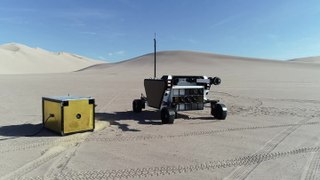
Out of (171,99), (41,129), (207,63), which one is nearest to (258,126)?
(171,99)

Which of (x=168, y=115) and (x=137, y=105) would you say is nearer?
(x=168, y=115)

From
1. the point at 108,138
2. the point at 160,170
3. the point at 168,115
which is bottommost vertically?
the point at 160,170

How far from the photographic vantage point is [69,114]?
312 inches

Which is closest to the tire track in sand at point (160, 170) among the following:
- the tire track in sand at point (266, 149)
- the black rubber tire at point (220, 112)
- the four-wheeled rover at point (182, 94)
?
the tire track in sand at point (266, 149)

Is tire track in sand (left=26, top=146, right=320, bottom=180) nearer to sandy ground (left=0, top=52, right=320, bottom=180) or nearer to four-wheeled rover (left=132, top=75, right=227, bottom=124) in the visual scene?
sandy ground (left=0, top=52, right=320, bottom=180)

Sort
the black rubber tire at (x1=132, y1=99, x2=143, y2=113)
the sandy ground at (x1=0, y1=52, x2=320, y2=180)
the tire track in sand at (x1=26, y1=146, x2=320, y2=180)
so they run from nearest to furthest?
the tire track in sand at (x1=26, y1=146, x2=320, y2=180)
the sandy ground at (x1=0, y1=52, x2=320, y2=180)
the black rubber tire at (x1=132, y1=99, x2=143, y2=113)

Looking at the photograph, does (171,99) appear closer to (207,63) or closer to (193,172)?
(193,172)

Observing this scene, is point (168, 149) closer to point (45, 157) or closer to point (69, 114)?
point (45, 157)

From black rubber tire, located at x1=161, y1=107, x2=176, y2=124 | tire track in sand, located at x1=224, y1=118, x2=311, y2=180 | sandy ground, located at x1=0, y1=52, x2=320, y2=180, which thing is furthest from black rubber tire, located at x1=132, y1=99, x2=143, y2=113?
tire track in sand, located at x1=224, y1=118, x2=311, y2=180

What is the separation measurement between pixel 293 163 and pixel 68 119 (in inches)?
195

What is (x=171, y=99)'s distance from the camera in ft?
33.1

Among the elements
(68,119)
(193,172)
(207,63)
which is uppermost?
(207,63)

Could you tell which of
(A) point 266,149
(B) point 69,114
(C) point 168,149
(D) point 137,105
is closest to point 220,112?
(D) point 137,105

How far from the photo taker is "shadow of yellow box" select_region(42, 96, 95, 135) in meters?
7.82
